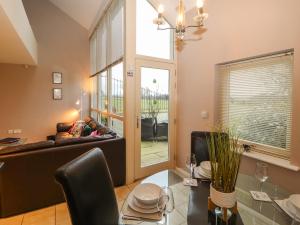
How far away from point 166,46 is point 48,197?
2.98 metres

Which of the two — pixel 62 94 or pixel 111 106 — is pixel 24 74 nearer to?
pixel 62 94

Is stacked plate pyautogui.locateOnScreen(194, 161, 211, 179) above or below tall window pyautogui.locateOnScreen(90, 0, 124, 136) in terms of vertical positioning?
below

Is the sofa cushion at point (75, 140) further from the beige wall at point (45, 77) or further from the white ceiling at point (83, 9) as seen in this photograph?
the beige wall at point (45, 77)

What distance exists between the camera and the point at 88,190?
38.2 inches

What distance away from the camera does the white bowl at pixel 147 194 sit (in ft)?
3.64

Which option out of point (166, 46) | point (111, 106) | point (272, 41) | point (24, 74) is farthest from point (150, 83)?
point (24, 74)

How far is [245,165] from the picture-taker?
2279 millimetres

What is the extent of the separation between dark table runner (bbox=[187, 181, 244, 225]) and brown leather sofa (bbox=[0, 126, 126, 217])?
1696 millimetres

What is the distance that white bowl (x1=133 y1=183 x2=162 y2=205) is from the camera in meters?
1.11

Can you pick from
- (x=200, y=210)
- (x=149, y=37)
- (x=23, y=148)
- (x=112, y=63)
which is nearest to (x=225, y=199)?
(x=200, y=210)

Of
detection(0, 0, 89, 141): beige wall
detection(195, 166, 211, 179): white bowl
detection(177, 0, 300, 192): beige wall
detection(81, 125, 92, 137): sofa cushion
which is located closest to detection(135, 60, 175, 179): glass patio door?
detection(177, 0, 300, 192): beige wall

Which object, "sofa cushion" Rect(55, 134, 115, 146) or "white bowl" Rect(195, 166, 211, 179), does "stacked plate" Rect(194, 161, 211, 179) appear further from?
"sofa cushion" Rect(55, 134, 115, 146)

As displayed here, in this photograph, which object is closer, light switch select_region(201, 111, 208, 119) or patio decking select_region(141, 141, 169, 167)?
light switch select_region(201, 111, 208, 119)

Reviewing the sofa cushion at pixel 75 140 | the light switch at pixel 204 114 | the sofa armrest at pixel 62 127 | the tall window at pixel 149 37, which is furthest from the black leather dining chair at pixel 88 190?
the sofa armrest at pixel 62 127
